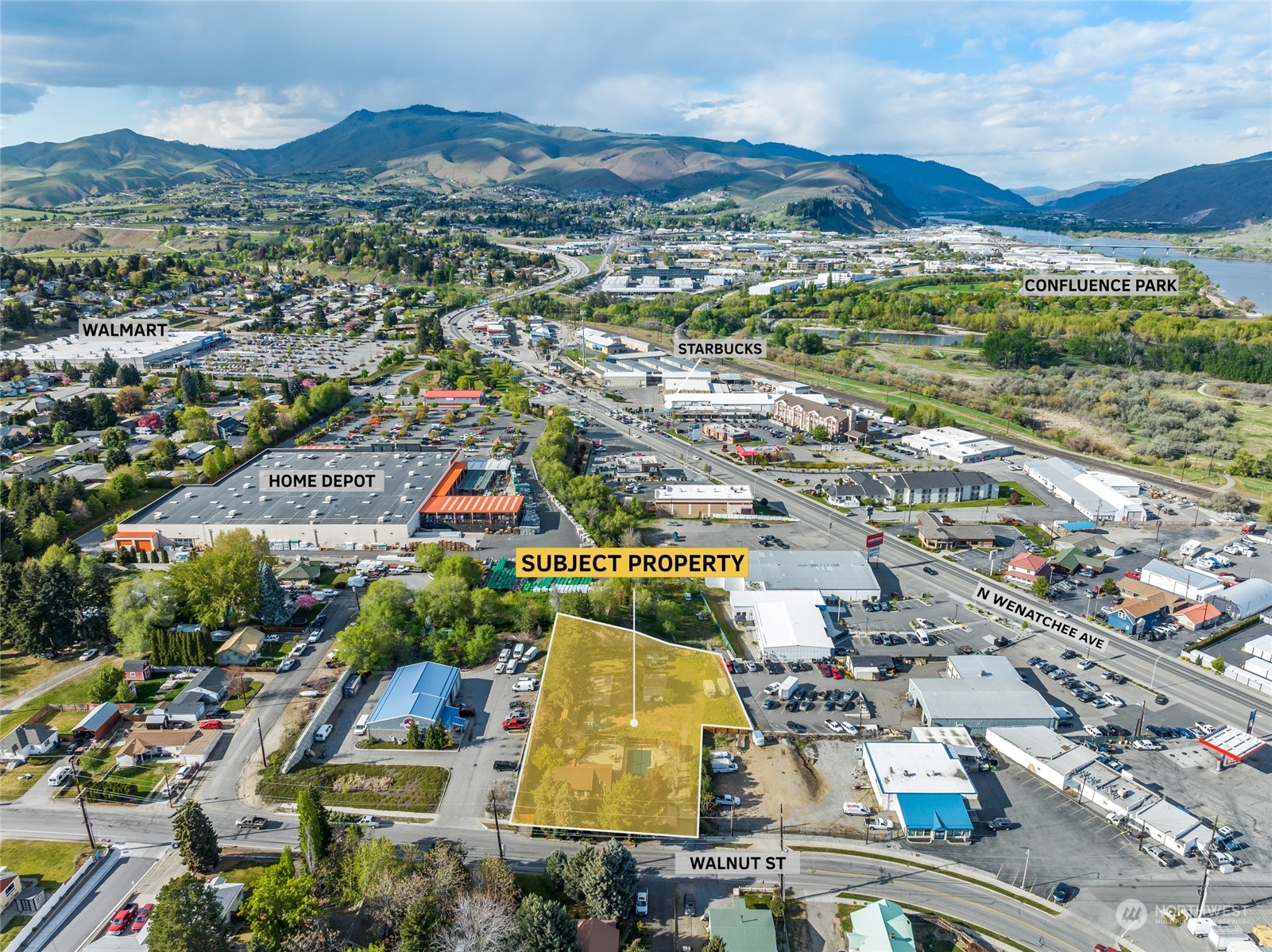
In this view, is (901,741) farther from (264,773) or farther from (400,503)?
(400,503)

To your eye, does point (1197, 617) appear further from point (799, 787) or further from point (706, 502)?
point (706, 502)

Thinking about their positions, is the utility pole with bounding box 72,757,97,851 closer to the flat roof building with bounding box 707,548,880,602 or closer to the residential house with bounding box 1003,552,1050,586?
the flat roof building with bounding box 707,548,880,602

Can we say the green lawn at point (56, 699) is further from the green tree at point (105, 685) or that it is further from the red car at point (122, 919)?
the red car at point (122, 919)

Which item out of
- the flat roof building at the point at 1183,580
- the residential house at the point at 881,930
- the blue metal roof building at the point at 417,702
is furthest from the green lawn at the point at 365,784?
the flat roof building at the point at 1183,580

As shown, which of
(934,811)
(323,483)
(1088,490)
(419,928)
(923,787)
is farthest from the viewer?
(1088,490)

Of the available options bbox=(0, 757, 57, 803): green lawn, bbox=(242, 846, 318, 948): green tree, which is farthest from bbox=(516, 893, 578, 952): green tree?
bbox=(0, 757, 57, 803): green lawn

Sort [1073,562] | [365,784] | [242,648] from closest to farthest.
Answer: [365,784] → [242,648] → [1073,562]

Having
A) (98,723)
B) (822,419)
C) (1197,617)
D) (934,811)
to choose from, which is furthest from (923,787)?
(822,419)

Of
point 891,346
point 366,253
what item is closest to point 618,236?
point 366,253
